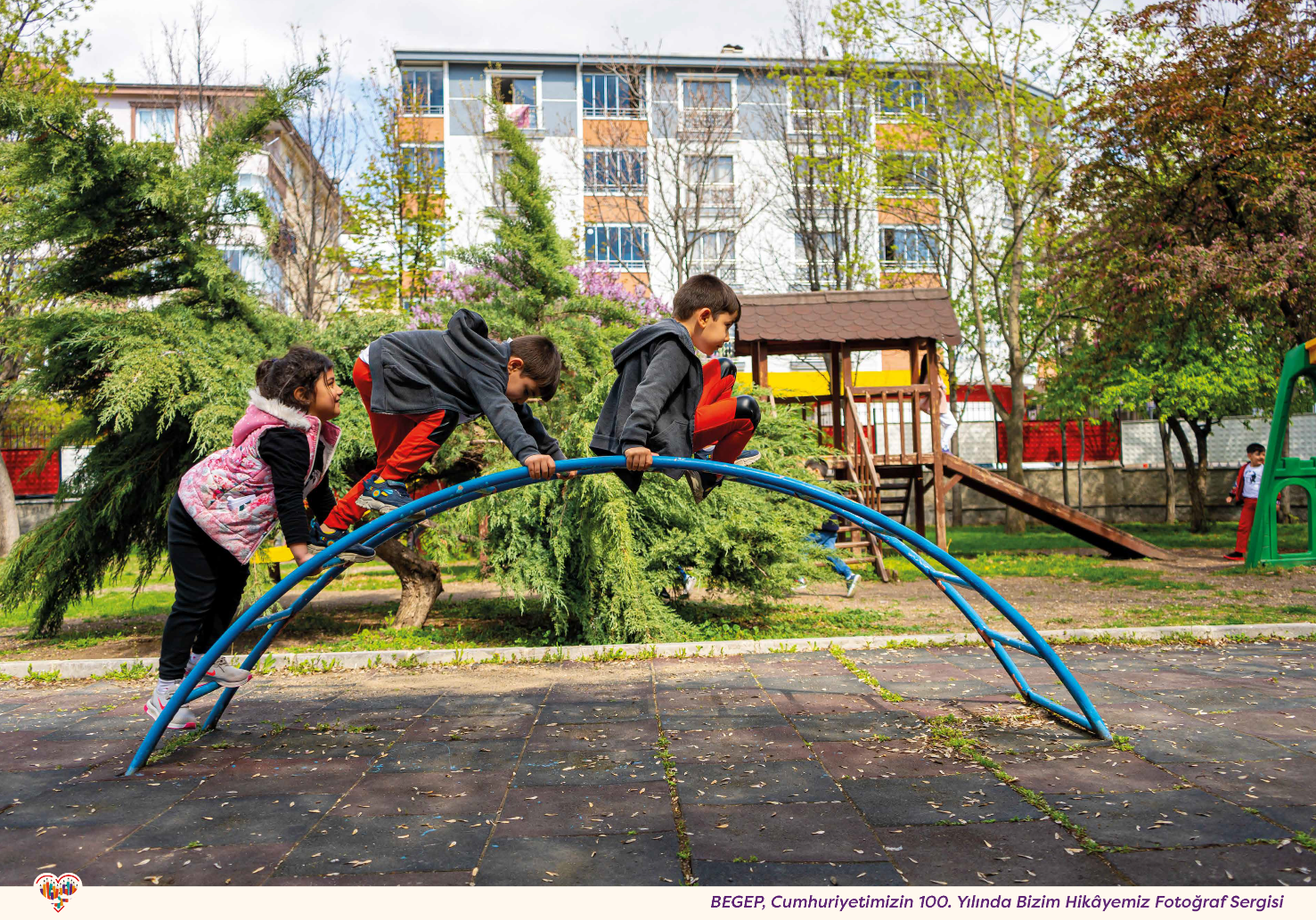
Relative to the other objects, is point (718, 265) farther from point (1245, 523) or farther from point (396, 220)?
point (1245, 523)

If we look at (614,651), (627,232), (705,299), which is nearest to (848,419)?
(614,651)

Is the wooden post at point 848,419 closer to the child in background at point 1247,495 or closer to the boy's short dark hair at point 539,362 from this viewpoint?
the child in background at point 1247,495

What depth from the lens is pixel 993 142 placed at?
1898 cm

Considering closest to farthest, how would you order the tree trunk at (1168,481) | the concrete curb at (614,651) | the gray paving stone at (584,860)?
the gray paving stone at (584,860)
the concrete curb at (614,651)
the tree trunk at (1168,481)

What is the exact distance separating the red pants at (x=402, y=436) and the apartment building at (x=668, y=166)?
13879mm

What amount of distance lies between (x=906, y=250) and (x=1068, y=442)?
6.88 m

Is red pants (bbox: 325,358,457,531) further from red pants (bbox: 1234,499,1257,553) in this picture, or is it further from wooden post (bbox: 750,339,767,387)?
red pants (bbox: 1234,499,1257,553)

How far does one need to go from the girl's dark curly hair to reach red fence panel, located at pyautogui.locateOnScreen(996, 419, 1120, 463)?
22.2 metres

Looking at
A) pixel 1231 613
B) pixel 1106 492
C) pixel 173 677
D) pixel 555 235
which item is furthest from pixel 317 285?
pixel 1106 492

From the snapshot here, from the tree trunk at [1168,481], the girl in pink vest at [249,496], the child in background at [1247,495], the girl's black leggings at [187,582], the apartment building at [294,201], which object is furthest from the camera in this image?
the tree trunk at [1168,481]

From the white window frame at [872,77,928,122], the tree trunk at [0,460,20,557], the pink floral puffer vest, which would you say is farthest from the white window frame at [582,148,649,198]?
the pink floral puffer vest

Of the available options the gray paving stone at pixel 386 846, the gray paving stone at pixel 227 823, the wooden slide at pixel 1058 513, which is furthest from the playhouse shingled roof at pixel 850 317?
the gray paving stone at pixel 386 846

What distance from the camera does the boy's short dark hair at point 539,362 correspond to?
420cm

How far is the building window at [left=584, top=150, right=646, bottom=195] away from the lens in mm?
21688
